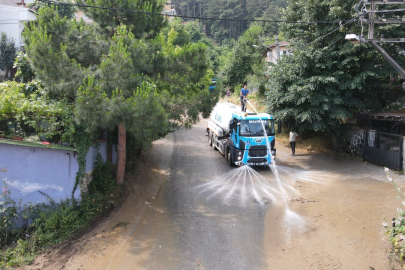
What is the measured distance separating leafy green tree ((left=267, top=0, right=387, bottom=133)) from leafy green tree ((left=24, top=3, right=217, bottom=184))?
5.22 metres

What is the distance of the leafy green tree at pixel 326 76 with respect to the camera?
15.2m

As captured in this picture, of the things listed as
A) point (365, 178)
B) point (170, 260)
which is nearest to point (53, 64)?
point (170, 260)

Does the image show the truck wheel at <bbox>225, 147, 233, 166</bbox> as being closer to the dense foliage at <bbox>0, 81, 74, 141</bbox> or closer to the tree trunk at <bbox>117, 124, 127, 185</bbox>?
the tree trunk at <bbox>117, 124, 127, 185</bbox>

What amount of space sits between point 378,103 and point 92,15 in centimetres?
1328

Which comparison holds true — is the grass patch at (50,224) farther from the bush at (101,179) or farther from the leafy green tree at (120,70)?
the leafy green tree at (120,70)

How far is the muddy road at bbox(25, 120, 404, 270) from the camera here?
8609mm

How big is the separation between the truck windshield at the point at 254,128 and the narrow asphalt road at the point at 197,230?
230 centimetres

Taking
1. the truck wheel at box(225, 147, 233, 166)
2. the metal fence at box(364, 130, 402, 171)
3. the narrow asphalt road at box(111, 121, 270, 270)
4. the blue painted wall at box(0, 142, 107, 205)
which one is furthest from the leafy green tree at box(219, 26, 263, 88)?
the blue painted wall at box(0, 142, 107, 205)

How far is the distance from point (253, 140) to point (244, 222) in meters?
5.40

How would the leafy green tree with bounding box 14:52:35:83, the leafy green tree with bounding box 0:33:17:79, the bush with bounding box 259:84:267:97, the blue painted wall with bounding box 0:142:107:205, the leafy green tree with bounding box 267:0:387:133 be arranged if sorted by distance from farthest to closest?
the bush with bounding box 259:84:267:97, the leafy green tree with bounding box 0:33:17:79, the leafy green tree with bounding box 267:0:387:133, the leafy green tree with bounding box 14:52:35:83, the blue painted wall with bounding box 0:142:107:205

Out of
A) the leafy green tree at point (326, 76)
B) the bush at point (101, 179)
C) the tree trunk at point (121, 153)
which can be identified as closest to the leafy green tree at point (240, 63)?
the leafy green tree at point (326, 76)

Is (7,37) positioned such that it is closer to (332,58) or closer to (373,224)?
(332,58)

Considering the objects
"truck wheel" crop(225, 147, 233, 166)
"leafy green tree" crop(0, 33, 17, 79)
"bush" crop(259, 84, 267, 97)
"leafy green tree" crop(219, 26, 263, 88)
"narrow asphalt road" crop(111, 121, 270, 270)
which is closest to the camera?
"narrow asphalt road" crop(111, 121, 270, 270)

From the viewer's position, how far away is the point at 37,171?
10.8m
